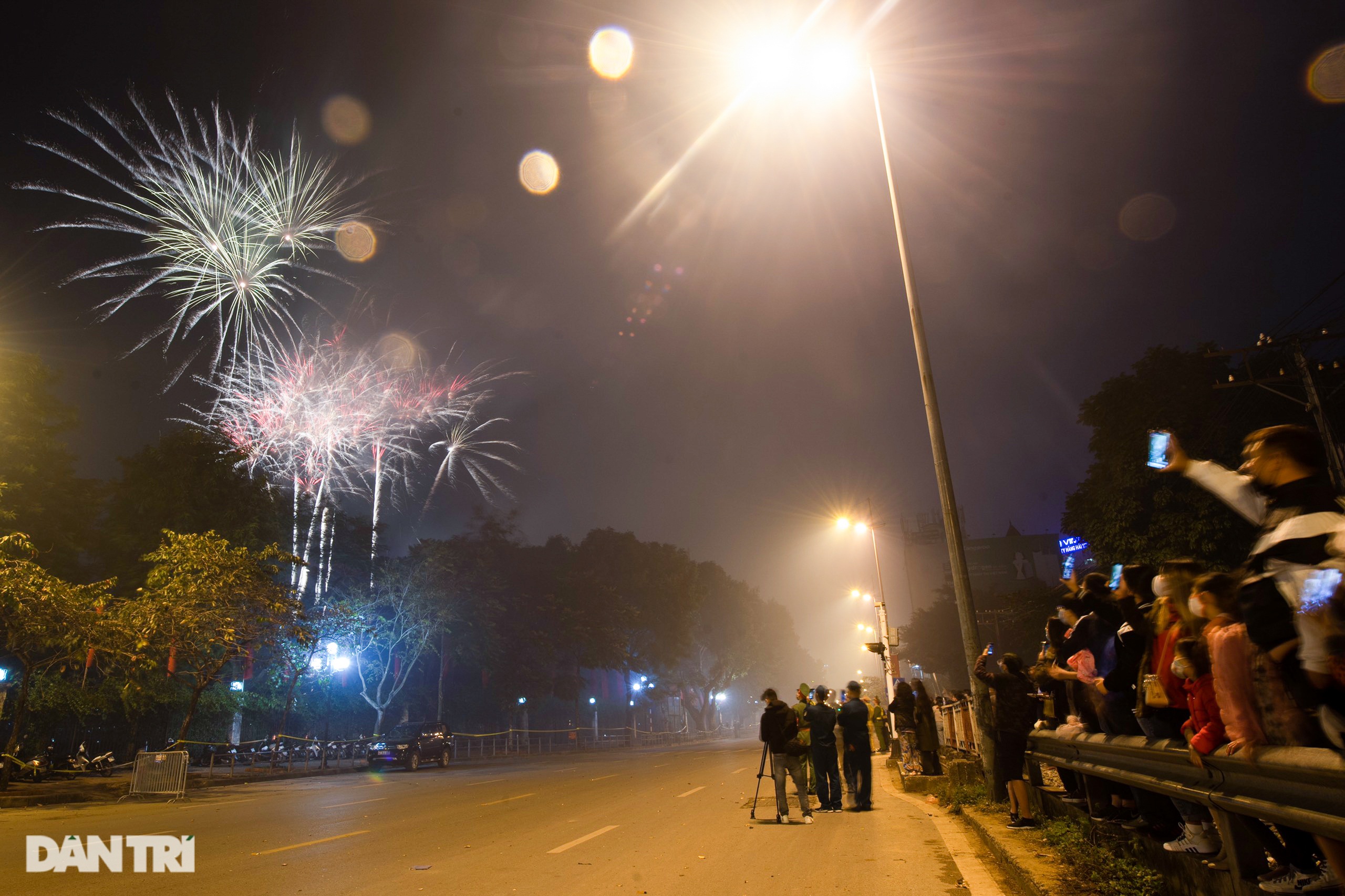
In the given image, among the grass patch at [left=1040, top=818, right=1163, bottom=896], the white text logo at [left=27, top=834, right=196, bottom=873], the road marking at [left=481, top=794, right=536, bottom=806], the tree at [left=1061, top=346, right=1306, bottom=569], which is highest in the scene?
the tree at [left=1061, top=346, right=1306, bottom=569]

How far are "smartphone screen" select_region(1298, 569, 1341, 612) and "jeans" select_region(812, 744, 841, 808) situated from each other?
962 cm

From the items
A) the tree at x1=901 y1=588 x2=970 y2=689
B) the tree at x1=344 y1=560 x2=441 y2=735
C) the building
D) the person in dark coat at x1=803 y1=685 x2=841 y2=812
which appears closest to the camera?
the person in dark coat at x1=803 y1=685 x2=841 y2=812

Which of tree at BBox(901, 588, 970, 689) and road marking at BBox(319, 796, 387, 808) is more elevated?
tree at BBox(901, 588, 970, 689)

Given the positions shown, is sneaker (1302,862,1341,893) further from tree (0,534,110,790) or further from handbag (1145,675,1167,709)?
tree (0,534,110,790)

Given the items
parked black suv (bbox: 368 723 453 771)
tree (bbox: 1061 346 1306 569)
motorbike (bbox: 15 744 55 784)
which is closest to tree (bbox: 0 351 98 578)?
motorbike (bbox: 15 744 55 784)

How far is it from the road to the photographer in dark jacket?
34 centimetres

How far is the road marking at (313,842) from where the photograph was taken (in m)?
8.31

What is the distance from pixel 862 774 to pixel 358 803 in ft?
30.1

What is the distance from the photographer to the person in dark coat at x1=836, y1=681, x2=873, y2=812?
11477 millimetres

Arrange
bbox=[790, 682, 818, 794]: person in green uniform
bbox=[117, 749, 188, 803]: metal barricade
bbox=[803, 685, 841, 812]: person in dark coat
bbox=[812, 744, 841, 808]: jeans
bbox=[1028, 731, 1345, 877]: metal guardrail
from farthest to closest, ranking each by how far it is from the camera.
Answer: bbox=[117, 749, 188, 803]: metal barricade < bbox=[812, 744, 841, 808]: jeans < bbox=[803, 685, 841, 812]: person in dark coat < bbox=[790, 682, 818, 794]: person in green uniform < bbox=[1028, 731, 1345, 877]: metal guardrail

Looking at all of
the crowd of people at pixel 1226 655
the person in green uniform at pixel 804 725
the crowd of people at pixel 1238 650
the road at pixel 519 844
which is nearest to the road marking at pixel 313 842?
the road at pixel 519 844

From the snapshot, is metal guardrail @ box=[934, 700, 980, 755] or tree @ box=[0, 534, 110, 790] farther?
tree @ box=[0, 534, 110, 790]

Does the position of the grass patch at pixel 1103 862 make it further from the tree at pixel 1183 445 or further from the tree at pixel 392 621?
the tree at pixel 392 621

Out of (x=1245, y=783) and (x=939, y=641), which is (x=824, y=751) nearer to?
(x=1245, y=783)
